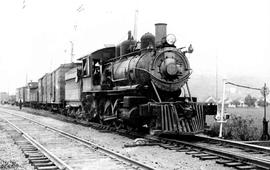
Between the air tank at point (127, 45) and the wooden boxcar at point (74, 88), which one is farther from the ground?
the air tank at point (127, 45)

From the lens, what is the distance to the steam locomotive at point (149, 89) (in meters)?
11.2

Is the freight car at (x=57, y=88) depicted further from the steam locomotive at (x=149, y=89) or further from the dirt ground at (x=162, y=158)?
the dirt ground at (x=162, y=158)

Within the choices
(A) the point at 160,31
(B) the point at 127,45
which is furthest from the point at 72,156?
(B) the point at 127,45

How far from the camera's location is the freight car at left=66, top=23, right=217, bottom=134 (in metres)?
11.1

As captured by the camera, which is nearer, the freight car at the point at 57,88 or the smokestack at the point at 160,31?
the smokestack at the point at 160,31

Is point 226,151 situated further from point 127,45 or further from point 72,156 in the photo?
point 127,45

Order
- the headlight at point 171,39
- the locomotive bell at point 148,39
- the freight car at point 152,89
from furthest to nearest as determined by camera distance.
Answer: the locomotive bell at point 148,39, the headlight at point 171,39, the freight car at point 152,89

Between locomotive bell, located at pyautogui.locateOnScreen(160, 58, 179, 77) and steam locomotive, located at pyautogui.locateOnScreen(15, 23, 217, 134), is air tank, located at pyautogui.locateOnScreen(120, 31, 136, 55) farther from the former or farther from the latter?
locomotive bell, located at pyautogui.locateOnScreen(160, 58, 179, 77)

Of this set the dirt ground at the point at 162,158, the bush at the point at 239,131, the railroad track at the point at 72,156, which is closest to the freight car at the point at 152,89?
the dirt ground at the point at 162,158

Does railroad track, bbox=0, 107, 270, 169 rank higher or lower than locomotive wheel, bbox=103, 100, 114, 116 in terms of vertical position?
lower

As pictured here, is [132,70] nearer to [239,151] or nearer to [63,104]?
[239,151]

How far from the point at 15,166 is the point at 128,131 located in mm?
6549

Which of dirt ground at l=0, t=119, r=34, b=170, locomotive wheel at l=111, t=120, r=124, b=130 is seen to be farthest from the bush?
dirt ground at l=0, t=119, r=34, b=170

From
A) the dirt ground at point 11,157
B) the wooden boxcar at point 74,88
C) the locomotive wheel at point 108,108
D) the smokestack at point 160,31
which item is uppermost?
the smokestack at point 160,31
